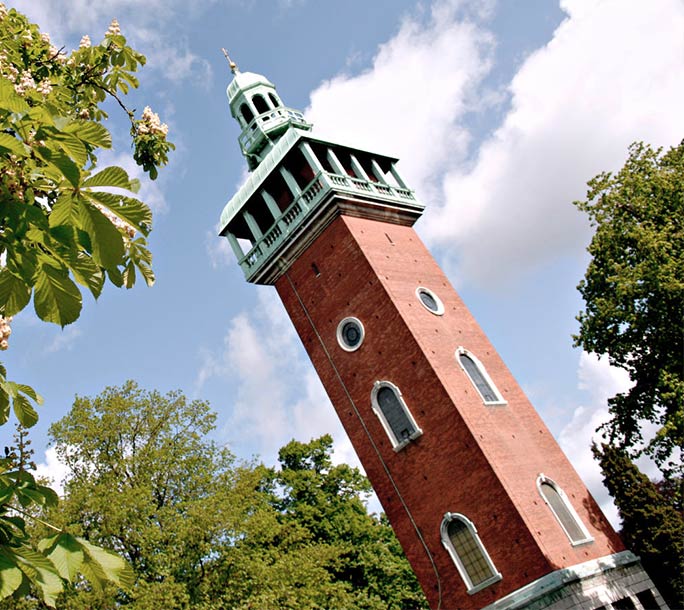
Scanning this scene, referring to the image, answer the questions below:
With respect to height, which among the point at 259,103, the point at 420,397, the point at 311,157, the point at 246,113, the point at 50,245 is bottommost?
the point at 50,245

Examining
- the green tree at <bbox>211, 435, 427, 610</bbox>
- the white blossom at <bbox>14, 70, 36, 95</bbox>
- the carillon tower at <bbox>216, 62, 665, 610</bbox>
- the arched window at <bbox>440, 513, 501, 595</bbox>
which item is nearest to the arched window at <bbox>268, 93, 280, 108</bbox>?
the carillon tower at <bbox>216, 62, 665, 610</bbox>

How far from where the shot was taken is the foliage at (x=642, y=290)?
14.9 m

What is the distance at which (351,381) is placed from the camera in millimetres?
18000

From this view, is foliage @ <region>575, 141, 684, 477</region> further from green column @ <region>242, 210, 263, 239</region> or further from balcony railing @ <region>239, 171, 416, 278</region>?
green column @ <region>242, 210, 263, 239</region>

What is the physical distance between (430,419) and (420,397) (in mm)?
655

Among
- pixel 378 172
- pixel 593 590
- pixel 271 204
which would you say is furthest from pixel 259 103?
pixel 593 590

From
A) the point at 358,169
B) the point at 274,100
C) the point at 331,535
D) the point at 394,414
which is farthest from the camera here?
the point at 331,535

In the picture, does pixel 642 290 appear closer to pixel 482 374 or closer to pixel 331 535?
pixel 482 374

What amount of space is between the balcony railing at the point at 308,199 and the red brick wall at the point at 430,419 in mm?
1003

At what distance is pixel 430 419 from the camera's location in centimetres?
1583

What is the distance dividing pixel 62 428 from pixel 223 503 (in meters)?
5.97

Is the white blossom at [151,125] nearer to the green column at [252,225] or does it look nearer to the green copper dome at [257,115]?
the green column at [252,225]

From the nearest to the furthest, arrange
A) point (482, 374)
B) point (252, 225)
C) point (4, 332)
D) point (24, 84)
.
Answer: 1. point (4, 332)
2. point (24, 84)
3. point (482, 374)
4. point (252, 225)

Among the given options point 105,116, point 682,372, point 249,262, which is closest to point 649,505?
point 682,372
